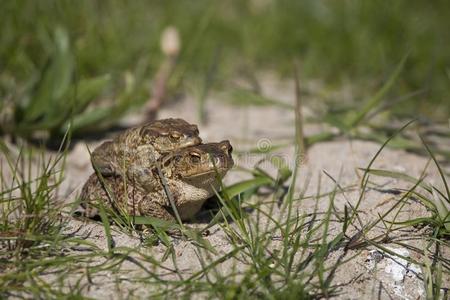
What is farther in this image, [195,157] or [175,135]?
[175,135]

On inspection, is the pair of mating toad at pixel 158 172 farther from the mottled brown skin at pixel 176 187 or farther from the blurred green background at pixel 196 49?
the blurred green background at pixel 196 49

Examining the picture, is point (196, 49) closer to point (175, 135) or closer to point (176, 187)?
point (175, 135)

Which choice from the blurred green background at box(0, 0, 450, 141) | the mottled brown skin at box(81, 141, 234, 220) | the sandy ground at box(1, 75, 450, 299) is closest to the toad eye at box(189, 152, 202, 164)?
the mottled brown skin at box(81, 141, 234, 220)

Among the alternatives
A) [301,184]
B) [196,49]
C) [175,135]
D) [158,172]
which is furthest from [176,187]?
[196,49]

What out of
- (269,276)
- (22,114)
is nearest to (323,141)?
(269,276)

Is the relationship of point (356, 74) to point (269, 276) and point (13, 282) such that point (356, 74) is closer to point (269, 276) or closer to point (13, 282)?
point (269, 276)

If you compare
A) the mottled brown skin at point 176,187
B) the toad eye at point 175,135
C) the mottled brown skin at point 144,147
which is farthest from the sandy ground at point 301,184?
the toad eye at point 175,135

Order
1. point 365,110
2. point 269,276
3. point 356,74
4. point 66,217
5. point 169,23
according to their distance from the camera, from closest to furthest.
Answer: point 269,276 < point 66,217 < point 365,110 < point 356,74 < point 169,23
